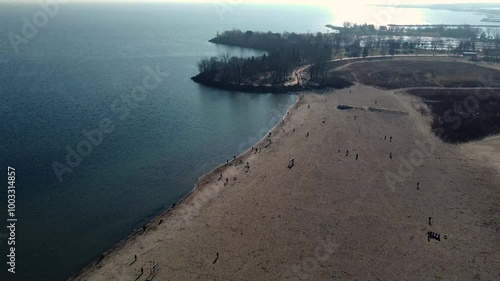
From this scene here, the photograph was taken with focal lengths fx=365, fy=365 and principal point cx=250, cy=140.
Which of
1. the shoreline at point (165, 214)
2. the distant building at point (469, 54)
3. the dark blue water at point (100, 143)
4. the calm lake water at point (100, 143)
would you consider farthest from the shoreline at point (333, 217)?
the distant building at point (469, 54)

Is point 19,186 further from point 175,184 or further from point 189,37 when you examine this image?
point 189,37

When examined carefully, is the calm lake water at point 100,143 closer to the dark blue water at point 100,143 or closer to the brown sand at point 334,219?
the dark blue water at point 100,143

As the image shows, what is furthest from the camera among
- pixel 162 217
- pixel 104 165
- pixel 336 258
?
pixel 104 165

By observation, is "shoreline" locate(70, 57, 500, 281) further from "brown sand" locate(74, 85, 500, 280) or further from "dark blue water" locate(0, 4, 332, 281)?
"dark blue water" locate(0, 4, 332, 281)

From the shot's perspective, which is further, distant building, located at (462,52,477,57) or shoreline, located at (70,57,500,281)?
distant building, located at (462,52,477,57)

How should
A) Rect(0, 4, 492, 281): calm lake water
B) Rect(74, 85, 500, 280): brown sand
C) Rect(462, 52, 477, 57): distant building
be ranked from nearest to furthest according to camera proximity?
Rect(74, 85, 500, 280): brown sand, Rect(0, 4, 492, 281): calm lake water, Rect(462, 52, 477, 57): distant building

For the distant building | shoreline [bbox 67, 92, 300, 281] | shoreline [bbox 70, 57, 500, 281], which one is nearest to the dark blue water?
shoreline [bbox 67, 92, 300, 281]

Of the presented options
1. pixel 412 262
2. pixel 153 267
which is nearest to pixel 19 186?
pixel 153 267

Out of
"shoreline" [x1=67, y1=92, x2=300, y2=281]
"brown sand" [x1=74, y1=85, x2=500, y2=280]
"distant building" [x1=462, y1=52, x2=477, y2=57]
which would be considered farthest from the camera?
"distant building" [x1=462, y1=52, x2=477, y2=57]
